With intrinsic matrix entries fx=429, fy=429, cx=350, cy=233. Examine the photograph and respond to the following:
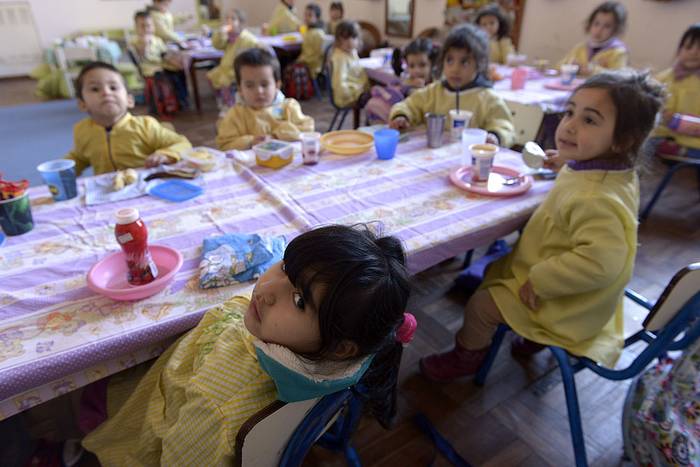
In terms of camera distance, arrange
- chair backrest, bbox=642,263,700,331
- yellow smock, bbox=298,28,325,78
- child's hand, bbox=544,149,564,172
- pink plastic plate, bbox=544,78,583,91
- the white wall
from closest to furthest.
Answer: chair backrest, bbox=642,263,700,331 < child's hand, bbox=544,149,564,172 < pink plastic plate, bbox=544,78,583,91 < the white wall < yellow smock, bbox=298,28,325,78

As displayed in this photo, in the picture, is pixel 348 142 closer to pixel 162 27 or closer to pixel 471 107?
pixel 471 107

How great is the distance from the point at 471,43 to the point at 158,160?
1512mm

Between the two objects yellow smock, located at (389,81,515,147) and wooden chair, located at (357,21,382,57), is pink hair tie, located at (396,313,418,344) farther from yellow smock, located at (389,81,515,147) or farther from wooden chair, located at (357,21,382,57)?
wooden chair, located at (357,21,382,57)

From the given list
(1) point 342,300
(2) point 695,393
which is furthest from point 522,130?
(1) point 342,300

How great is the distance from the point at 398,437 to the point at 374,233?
937 millimetres

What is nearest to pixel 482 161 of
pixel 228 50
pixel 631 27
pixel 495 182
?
pixel 495 182

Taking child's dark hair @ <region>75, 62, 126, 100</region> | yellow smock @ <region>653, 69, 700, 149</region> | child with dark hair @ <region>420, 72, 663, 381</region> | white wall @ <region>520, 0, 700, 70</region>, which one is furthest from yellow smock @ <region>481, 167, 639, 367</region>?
white wall @ <region>520, 0, 700, 70</region>

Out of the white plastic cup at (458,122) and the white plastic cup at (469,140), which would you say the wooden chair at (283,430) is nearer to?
the white plastic cup at (469,140)

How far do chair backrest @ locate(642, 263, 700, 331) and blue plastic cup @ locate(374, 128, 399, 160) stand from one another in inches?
40.5

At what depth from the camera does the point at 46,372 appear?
2.60 feet

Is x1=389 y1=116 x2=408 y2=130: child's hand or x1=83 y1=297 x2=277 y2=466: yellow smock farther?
x1=389 y1=116 x2=408 y2=130: child's hand

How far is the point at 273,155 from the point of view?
5.33 feet

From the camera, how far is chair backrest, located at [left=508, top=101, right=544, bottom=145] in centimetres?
242

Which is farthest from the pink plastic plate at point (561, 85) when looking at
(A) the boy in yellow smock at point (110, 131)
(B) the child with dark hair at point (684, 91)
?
(A) the boy in yellow smock at point (110, 131)
